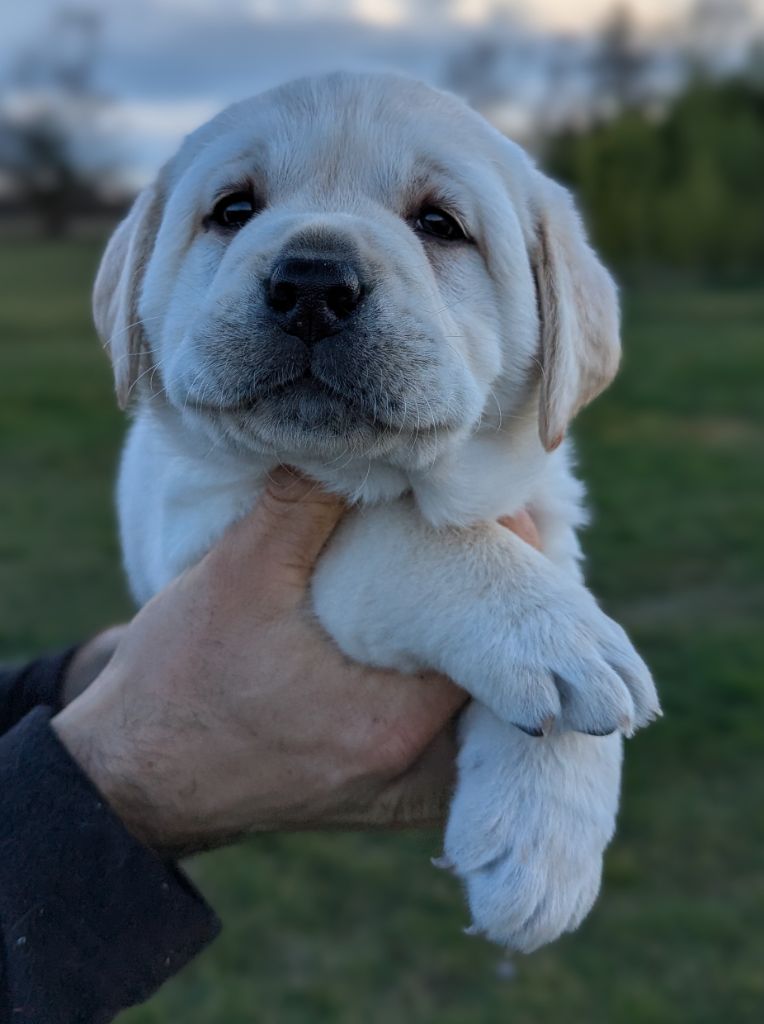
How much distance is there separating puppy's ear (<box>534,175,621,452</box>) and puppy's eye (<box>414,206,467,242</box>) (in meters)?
0.24

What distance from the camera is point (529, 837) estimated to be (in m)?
2.35

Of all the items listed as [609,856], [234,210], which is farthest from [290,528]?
[609,856]

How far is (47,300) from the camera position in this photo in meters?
21.4

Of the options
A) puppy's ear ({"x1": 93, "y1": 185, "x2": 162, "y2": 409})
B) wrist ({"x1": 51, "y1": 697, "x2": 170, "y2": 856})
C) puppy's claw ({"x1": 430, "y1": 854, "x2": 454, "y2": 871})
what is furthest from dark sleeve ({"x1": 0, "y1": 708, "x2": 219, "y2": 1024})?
puppy's ear ({"x1": 93, "y1": 185, "x2": 162, "y2": 409})

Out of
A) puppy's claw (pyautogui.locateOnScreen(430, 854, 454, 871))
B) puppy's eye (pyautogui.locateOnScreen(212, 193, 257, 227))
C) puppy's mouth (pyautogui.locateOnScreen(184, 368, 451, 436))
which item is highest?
puppy's eye (pyautogui.locateOnScreen(212, 193, 257, 227))

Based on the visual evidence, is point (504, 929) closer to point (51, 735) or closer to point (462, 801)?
point (462, 801)

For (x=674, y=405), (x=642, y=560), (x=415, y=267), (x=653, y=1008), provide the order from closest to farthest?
(x=415, y=267), (x=653, y=1008), (x=642, y=560), (x=674, y=405)

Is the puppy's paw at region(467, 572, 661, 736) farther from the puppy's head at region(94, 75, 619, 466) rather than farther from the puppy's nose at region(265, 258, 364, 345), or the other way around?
the puppy's nose at region(265, 258, 364, 345)

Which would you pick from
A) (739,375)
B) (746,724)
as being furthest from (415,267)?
(739,375)

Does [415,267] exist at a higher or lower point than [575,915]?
higher

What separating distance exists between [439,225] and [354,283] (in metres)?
0.51

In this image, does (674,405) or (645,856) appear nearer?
(645,856)

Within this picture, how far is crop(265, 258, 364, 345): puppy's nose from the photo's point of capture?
2191mm

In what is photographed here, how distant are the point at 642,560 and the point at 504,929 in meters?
6.69
